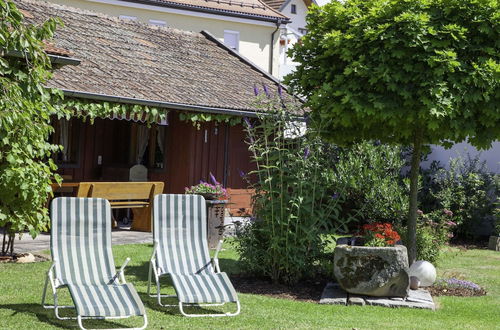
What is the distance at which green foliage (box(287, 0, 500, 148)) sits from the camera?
1027 centimetres

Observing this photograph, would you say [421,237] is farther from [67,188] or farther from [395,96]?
[67,188]

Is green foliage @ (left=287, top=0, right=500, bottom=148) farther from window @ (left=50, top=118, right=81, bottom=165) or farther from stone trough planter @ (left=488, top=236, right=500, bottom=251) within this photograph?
window @ (left=50, top=118, right=81, bottom=165)

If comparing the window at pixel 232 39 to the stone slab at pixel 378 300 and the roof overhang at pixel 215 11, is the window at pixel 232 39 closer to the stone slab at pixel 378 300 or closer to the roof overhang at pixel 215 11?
the roof overhang at pixel 215 11

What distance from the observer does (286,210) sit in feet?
35.4

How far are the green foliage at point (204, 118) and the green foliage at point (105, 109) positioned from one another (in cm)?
66

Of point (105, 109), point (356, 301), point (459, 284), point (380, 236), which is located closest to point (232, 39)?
point (105, 109)

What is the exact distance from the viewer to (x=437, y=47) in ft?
34.1

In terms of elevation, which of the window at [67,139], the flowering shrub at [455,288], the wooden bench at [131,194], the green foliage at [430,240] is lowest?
the flowering shrub at [455,288]

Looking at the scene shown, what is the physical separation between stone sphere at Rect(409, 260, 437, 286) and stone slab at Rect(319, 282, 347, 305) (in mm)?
1050

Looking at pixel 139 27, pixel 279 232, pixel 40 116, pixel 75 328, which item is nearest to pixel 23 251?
pixel 40 116

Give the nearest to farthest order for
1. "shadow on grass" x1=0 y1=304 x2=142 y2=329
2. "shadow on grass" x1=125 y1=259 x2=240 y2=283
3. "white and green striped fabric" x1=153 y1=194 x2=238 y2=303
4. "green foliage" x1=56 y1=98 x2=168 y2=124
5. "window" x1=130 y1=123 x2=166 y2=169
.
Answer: "shadow on grass" x1=0 y1=304 x2=142 y2=329, "white and green striped fabric" x1=153 y1=194 x2=238 y2=303, "shadow on grass" x1=125 y1=259 x2=240 y2=283, "green foliage" x1=56 y1=98 x2=168 y2=124, "window" x1=130 y1=123 x2=166 y2=169

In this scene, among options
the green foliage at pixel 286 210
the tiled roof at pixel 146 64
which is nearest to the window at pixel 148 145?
the tiled roof at pixel 146 64

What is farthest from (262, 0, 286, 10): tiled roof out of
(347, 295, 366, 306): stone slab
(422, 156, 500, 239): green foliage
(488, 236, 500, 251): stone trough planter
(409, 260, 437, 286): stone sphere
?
(347, 295, 366, 306): stone slab

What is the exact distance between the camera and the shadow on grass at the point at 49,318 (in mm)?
8008
